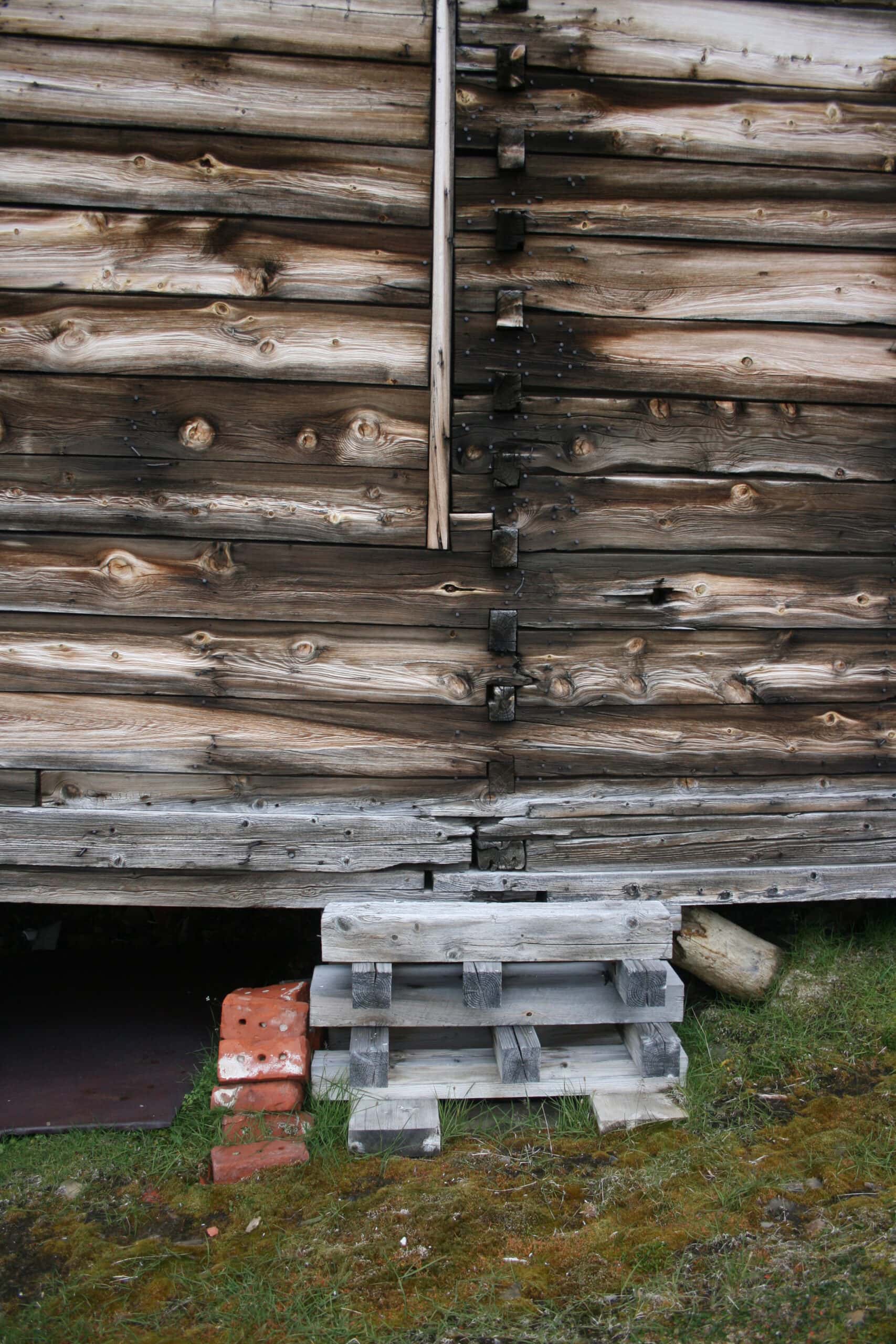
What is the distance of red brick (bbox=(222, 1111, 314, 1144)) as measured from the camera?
111 inches

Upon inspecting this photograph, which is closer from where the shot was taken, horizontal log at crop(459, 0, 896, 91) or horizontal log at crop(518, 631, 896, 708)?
horizontal log at crop(459, 0, 896, 91)

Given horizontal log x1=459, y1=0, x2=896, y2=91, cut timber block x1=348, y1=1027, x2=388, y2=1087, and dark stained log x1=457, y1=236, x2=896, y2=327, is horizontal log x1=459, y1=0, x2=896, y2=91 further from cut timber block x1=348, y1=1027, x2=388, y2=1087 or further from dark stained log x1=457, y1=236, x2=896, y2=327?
cut timber block x1=348, y1=1027, x2=388, y2=1087

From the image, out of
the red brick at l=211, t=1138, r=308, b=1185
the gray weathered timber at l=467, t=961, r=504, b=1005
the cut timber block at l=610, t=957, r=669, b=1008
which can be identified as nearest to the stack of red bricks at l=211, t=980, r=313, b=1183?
the red brick at l=211, t=1138, r=308, b=1185

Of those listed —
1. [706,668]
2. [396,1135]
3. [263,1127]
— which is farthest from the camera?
[706,668]

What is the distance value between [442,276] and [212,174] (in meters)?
0.79

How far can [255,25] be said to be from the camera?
2.93m

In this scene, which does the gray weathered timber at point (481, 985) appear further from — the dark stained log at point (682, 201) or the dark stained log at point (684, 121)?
the dark stained log at point (684, 121)

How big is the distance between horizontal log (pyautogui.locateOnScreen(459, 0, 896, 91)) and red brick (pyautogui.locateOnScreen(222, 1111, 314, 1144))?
11.1 ft

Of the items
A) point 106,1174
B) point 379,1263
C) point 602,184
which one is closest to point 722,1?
point 602,184

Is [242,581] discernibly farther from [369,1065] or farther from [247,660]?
[369,1065]

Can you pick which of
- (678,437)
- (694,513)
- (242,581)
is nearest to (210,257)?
(242,581)

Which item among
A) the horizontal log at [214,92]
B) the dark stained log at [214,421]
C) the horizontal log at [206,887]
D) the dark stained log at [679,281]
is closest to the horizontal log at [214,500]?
the dark stained log at [214,421]

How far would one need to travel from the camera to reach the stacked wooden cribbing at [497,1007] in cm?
288

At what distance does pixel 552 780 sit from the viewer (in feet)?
10.8
